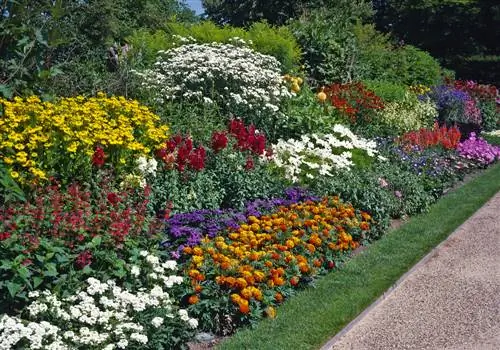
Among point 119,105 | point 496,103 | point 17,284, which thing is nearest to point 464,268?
point 119,105

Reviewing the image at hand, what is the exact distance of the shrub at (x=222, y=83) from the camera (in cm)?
931

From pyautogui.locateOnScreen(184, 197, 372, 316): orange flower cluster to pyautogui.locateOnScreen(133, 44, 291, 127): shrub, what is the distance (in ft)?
8.80

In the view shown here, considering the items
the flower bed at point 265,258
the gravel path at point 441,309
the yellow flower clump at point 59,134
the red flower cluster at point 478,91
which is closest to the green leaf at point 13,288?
the flower bed at point 265,258

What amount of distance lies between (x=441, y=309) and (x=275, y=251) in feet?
4.54

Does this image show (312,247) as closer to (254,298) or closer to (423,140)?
(254,298)

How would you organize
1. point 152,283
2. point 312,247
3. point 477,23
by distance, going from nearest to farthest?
point 152,283 → point 312,247 → point 477,23

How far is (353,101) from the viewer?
468 inches

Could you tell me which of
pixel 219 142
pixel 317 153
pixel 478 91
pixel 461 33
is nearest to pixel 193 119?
pixel 219 142

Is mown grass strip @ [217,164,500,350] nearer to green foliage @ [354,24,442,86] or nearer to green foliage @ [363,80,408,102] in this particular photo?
green foliage @ [363,80,408,102]

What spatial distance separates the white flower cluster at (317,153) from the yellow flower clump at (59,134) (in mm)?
1964

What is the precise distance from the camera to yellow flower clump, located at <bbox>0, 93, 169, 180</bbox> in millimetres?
5797

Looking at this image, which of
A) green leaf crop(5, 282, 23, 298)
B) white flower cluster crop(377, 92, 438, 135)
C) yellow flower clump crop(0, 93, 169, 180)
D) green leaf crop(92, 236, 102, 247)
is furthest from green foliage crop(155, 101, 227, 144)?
white flower cluster crop(377, 92, 438, 135)

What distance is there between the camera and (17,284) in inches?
164

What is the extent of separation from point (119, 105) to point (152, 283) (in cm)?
273
